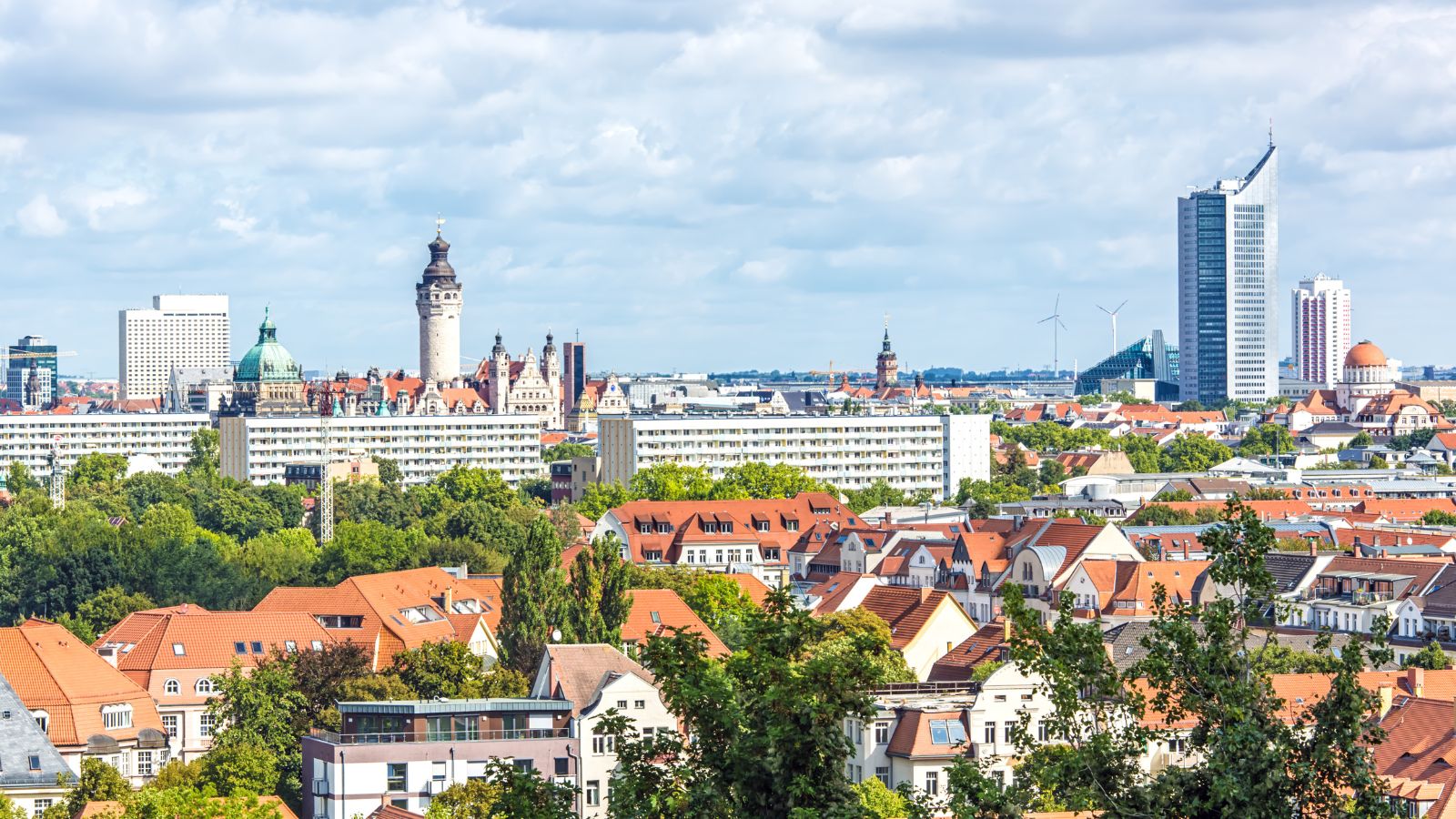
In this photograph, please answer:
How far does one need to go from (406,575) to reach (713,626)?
40.4ft

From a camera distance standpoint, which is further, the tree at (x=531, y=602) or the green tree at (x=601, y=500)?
the green tree at (x=601, y=500)

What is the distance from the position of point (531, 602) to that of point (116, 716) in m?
13.7

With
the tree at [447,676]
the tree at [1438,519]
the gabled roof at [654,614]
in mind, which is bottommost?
the tree at [447,676]

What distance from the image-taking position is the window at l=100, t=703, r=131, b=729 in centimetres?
6706

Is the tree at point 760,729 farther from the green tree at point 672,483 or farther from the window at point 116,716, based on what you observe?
the green tree at point 672,483

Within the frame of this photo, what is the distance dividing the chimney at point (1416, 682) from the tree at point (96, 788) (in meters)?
30.6

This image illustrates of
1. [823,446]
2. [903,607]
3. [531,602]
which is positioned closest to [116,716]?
[531,602]

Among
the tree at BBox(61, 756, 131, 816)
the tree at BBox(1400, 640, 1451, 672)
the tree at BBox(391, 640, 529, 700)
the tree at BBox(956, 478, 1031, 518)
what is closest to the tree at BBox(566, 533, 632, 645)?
the tree at BBox(391, 640, 529, 700)

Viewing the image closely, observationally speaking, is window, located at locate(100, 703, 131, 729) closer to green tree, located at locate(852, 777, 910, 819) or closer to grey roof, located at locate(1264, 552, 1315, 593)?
green tree, located at locate(852, 777, 910, 819)

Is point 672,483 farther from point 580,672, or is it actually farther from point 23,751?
point 23,751

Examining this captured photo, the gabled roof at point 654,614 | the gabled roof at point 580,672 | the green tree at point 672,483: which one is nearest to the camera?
A: the gabled roof at point 580,672

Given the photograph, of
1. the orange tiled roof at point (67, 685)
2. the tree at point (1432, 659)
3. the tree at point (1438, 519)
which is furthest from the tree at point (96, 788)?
the tree at point (1438, 519)

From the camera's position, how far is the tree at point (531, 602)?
75500mm

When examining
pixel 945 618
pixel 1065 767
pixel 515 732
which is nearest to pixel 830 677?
pixel 1065 767
